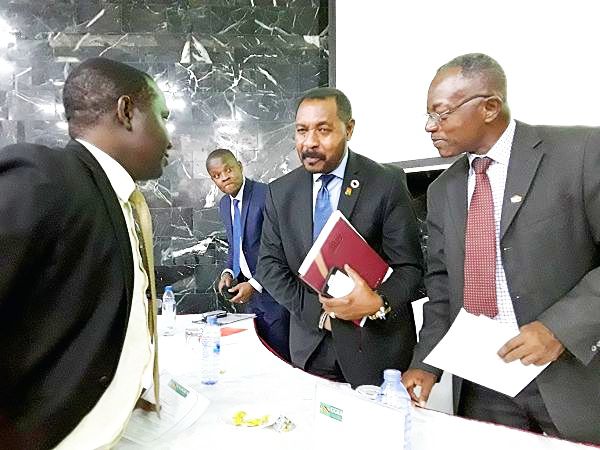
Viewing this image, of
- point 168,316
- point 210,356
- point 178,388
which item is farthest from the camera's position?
point 168,316

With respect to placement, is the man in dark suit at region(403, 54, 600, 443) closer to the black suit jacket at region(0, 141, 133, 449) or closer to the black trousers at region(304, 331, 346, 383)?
the black trousers at region(304, 331, 346, 383)

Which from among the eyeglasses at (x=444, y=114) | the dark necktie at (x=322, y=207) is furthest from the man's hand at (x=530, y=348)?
the dark necktie at (x=322, y=207)

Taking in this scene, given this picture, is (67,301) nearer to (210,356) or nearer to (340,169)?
(210,356)

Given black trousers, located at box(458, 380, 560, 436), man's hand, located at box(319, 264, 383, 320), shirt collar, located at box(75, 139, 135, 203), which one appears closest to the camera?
shirt collar, located at box(75, 139, 135, 203)

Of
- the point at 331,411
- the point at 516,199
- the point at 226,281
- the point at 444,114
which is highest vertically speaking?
the point at 444,114

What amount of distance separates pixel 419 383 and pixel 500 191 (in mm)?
602

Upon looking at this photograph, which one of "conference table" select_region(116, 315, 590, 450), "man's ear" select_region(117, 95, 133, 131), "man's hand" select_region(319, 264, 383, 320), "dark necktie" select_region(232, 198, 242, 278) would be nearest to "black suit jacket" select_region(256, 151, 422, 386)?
"man's hand" select_region(319, 264, 383, 320)

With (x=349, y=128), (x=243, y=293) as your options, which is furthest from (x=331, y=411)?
(x=243, y=293)

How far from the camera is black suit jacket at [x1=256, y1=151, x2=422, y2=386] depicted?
1.78 meters

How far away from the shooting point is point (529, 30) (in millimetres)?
2424

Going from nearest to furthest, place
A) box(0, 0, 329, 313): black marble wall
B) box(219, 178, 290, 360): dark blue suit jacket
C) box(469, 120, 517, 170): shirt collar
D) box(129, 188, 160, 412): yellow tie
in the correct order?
box(129, 188, 160, 412): yellow tie, box(469, 120, 517, 170): shirt collar, box(219, 178, 290, 360): dark blue suit jacket, box(0, 0, 329, 313): black marble wall

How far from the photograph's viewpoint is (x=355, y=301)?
159 cm

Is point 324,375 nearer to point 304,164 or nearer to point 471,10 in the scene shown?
point 304,164

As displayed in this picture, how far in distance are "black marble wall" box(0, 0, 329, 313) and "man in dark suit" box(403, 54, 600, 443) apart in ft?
10.2
